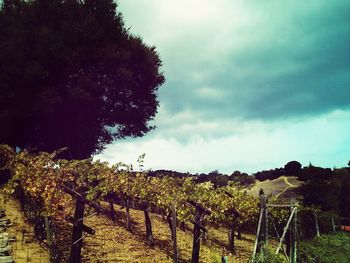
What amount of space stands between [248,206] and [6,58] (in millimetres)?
17514

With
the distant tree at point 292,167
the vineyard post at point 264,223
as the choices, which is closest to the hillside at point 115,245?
the vineyard post at point 264,223

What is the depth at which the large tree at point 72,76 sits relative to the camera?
19.8 m

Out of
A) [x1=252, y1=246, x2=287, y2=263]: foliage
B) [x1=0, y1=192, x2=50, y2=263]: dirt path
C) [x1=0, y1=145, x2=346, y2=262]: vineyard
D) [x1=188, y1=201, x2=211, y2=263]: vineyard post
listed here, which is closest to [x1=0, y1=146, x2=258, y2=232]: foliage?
[x1=0, y1=145, x2=346, y2=262]: vineyard

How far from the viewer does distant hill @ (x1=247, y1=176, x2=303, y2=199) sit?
48.6 meters

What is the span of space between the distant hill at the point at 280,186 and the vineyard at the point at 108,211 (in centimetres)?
2932

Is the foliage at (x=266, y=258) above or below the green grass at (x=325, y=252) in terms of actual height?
above

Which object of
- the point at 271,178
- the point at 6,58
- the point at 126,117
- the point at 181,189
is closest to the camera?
the point at 181,189

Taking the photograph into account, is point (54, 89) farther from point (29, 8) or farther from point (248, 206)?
point (248, 206)

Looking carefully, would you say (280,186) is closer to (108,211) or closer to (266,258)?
(108,211)

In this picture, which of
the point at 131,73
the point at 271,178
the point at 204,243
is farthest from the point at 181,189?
the point at 271,178

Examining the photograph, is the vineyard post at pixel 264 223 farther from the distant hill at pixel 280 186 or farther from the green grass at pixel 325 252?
the distant hill at pixel 280 186

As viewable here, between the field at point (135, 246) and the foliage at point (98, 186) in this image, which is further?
the field at point (135, 246)

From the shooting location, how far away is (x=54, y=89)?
20.8m

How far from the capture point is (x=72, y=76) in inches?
874
